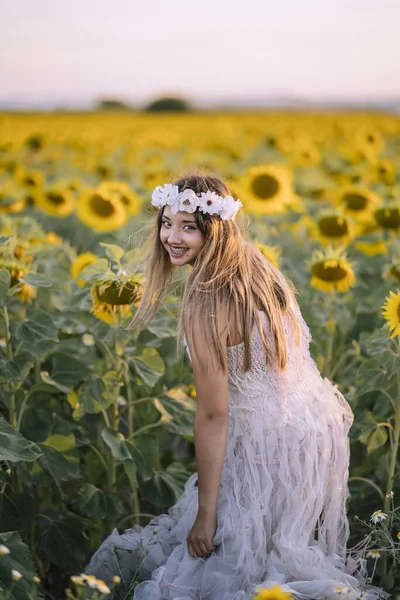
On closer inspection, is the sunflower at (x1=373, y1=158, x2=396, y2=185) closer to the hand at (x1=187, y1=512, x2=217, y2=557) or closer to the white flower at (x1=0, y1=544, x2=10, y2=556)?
the hand at (x1=187, y1=512, x2=217, y2=557)

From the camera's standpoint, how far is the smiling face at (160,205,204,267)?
2.35 metres

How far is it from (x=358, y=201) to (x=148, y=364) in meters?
2.68

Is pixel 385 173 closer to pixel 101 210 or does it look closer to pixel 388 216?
pixel 388 216

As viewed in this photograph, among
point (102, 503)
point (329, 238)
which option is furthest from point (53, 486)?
point (329, 238)

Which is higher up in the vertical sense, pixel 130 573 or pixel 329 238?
pixel 329 238

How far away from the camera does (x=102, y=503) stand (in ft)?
9.06

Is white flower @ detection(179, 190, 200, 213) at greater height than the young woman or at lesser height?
greater

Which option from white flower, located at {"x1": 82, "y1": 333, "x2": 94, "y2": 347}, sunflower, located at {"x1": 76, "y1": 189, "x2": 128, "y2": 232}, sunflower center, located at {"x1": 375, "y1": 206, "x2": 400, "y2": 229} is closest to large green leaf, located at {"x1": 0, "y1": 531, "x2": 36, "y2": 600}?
white flower, located at {"x1": 82, "y1": 333, "x2": 94, "y2": 347}

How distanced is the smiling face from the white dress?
0.97 feet

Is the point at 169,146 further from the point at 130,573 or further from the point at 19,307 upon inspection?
the point at 130,573

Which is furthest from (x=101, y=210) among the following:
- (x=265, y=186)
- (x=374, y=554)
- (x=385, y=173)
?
(x=374, y=554)


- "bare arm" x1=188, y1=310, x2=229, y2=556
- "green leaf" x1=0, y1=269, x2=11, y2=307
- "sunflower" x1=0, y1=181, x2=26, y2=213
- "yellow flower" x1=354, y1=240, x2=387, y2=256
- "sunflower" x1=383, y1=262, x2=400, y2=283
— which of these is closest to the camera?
"bare arm" x1=188, y1=310, x2=229, y2=556

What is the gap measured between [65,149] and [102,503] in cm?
880

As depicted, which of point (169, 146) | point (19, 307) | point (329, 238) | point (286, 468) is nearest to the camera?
point (286, 468)
